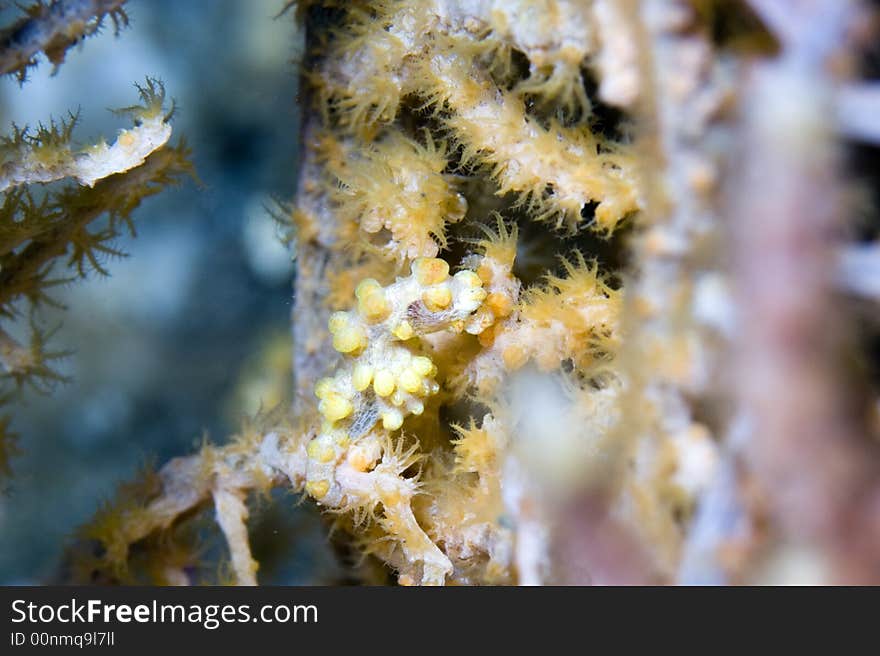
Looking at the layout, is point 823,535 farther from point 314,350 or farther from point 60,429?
point 60,429

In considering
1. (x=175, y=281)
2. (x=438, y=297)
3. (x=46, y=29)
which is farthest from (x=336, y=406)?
(x=175, y=281)

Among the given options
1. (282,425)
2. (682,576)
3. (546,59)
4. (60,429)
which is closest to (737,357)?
(682,576)

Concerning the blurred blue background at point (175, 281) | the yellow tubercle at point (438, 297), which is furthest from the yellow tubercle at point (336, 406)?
the blurred blue background at point (175, 281)

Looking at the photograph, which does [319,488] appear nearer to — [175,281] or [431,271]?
[431,271]

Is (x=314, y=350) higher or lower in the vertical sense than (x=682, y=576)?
higher

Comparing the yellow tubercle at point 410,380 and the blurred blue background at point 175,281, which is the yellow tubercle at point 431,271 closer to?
the yellow tubercle at point 410,380

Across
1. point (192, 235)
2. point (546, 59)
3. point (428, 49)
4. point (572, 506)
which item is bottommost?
point (572, 506)

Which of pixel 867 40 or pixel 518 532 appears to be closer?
pixel 867 40

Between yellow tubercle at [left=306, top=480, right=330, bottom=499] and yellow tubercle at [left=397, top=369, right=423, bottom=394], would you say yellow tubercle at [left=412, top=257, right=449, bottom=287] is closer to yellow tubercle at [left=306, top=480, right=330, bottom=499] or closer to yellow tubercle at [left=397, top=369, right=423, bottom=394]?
yellow tubercle at [left=397, top=369, right=423, bottom=394]
